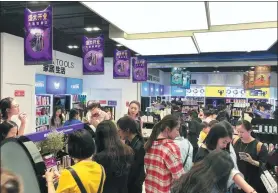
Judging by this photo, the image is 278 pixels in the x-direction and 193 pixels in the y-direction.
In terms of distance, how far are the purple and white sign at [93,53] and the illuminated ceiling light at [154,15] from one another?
304 centimetres

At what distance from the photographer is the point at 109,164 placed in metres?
2.26

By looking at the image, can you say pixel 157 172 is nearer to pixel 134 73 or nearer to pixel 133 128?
pixel 133 128

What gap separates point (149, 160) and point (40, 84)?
6.58 meters

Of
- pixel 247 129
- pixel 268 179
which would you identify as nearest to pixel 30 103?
pixel 247 129

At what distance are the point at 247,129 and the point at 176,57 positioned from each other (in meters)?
8.88

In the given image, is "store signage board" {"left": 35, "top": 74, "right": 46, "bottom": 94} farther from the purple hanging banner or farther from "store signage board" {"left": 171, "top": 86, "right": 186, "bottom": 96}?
"store signage board" {"left": 171, "top": 86, "right": 186, "bottom": 96}

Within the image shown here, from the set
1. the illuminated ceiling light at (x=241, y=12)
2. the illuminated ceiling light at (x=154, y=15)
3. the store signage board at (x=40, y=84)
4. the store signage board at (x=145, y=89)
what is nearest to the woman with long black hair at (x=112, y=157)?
the illuminated ceiling light at (x=154, y=15)

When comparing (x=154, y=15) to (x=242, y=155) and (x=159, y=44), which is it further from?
(x=242, y=155)

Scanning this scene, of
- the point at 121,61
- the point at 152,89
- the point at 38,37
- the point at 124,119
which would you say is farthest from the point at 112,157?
the point at 152,89

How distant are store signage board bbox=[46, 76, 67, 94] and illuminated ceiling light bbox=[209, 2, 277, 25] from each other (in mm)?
6438

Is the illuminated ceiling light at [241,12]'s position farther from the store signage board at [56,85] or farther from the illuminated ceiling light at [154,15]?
the store signage board at [56,85]

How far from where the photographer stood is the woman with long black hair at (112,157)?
7.44 ft

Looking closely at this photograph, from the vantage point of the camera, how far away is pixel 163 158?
2.56 meters

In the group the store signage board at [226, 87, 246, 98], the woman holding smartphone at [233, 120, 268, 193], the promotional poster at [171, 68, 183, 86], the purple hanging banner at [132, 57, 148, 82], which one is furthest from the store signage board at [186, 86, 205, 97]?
the woman holding smartphone at [233, 120, 268, 193]
